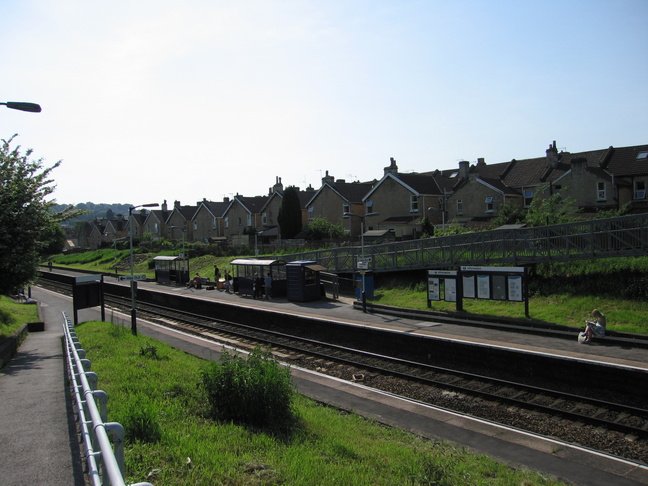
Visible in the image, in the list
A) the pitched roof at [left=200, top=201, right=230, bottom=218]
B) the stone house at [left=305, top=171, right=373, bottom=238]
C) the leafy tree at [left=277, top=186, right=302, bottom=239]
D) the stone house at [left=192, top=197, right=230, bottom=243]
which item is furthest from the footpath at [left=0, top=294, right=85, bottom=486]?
the pitched roof at [left=200, top=201, right=230, bottom=218]

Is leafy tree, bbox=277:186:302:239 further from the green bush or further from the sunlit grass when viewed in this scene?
the green bush

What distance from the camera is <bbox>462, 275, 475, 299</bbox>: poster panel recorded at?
22.0 meters

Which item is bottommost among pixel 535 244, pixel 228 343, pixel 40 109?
pixel 228 343

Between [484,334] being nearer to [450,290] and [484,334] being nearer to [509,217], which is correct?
[450,290]

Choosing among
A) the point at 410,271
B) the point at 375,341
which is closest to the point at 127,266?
the point at 410,271

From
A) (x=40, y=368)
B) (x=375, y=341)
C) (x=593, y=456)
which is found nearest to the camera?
(x=593, y=456)

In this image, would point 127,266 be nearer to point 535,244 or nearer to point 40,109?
point 535,244

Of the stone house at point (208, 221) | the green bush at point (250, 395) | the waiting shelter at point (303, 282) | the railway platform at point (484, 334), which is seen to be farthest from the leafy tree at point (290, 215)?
the green bush at point (250, 395)

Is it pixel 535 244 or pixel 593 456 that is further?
pixel 535 244

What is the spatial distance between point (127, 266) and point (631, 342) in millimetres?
63226

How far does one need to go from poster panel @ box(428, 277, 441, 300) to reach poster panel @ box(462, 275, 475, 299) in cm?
150

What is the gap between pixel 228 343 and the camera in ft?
69.5

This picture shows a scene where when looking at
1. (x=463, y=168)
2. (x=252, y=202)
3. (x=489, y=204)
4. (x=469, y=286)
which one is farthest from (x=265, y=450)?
(x=252, y=202)

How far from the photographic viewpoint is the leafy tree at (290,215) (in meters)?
57.8
